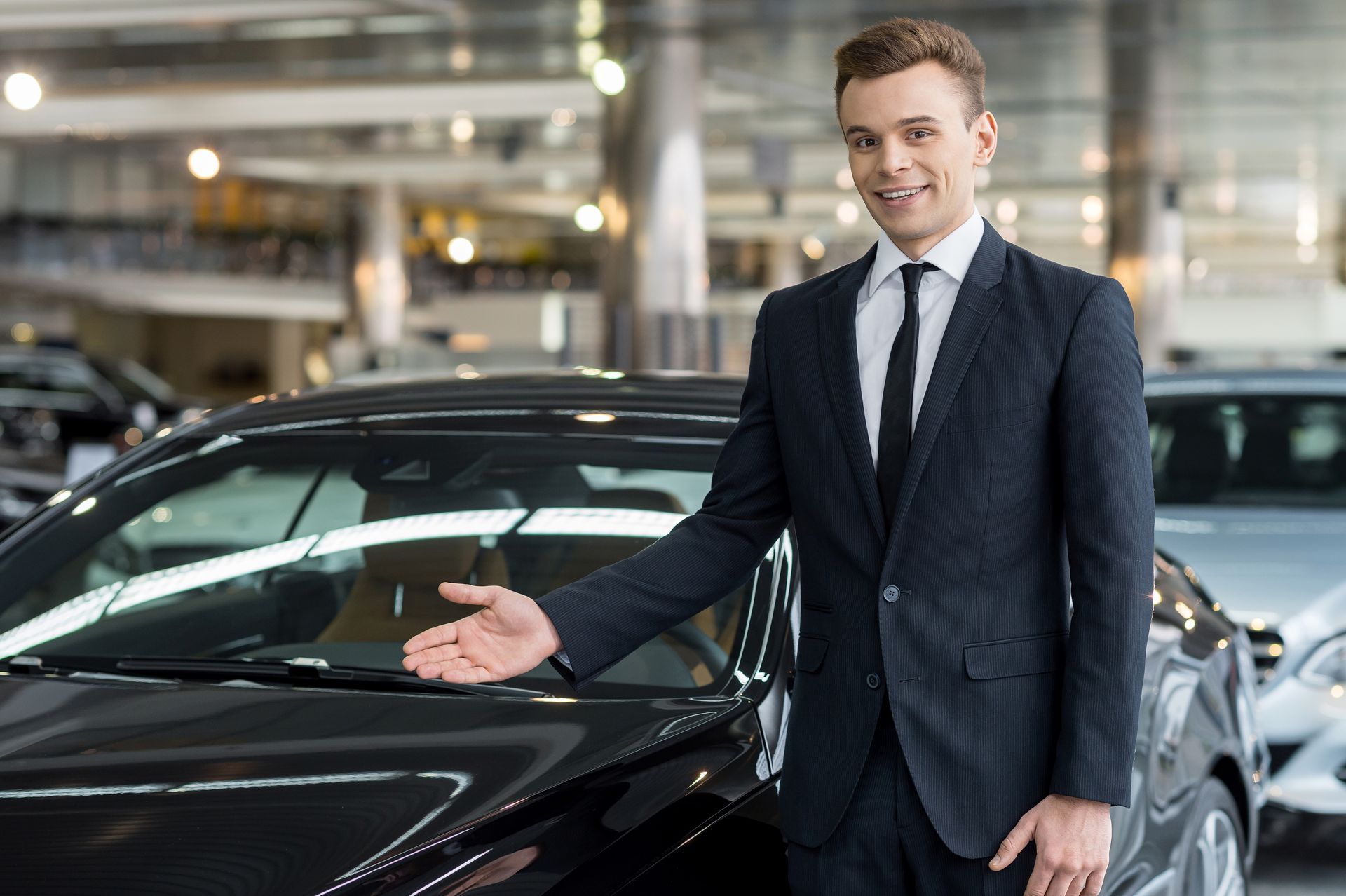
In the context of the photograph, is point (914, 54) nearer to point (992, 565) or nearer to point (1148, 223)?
point (992, 565)

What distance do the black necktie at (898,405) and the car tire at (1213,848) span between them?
4.09 feet

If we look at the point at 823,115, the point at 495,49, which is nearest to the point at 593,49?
the point at 495,49

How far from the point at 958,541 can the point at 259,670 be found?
3.56 ft

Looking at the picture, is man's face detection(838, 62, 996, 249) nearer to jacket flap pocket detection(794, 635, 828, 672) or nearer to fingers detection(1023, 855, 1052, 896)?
jacket flap pocket detection(794, 635, 828, 672)

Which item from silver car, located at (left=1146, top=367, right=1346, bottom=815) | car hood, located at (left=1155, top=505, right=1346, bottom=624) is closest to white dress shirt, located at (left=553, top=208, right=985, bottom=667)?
silver car, located at (left=1146, top=367, right=1346, bottom=815)

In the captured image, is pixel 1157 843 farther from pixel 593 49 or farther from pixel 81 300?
pixel 81 300

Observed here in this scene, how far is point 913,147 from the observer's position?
68.5 inches

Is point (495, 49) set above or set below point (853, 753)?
above

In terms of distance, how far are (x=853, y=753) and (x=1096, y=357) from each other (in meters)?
0.51

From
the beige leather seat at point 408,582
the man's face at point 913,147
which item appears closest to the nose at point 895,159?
the man's face at point 913,147

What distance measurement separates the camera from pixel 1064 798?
1.68 meters

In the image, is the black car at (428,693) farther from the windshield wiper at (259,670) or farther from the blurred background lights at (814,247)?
the blurred background lights at (814,247)

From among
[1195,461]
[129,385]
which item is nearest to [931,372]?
[1195,461]

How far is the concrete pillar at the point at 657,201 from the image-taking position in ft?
43.2
